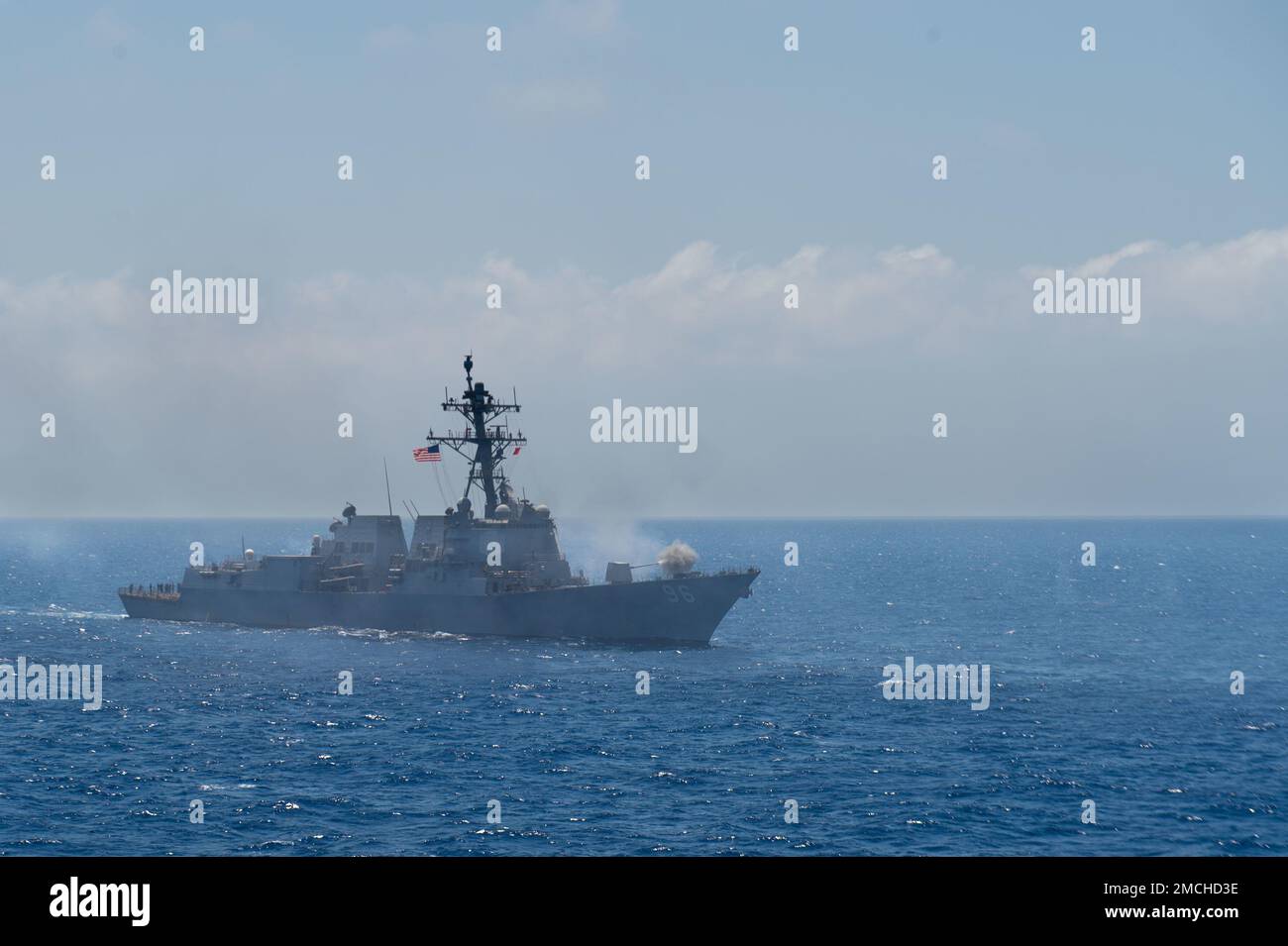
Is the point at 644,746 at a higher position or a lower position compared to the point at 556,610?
lower

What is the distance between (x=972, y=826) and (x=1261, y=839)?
7.03m

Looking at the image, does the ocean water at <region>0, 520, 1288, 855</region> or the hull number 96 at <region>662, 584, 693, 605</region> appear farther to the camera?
the hull number 96 at <region>662, 584, 693, 605</region>

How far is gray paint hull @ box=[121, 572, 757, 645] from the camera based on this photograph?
5881 centimetres

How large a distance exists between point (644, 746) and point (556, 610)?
2378 centimetres

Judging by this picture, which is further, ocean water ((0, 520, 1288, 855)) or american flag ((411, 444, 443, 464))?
american flag ((411, 444, 443, 464))

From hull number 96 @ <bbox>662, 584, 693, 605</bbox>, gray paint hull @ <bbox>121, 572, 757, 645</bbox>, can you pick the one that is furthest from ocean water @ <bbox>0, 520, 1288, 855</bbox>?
hull number 96 @ <bbox>662, 584, 693, 605</bbox>

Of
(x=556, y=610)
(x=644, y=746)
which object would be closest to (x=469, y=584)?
(x=556, y=610)

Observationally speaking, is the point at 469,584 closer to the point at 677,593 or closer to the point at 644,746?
the point at 677,593

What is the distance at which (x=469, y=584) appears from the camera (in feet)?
204

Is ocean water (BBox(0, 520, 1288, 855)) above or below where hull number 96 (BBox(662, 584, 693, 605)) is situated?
below

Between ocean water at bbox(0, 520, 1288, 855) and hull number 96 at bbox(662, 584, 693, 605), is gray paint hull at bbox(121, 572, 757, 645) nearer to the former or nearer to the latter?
hull number 96 at bbox(662, 584, 693, 605)

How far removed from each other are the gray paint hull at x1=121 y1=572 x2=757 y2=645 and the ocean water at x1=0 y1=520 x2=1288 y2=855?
5.83 feet

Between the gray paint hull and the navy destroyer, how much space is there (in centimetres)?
6
